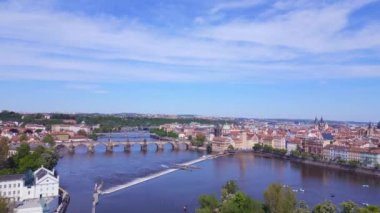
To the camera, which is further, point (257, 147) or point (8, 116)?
point (8, 116)

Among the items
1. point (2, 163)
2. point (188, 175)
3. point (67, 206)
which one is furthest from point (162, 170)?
point (67, 206)

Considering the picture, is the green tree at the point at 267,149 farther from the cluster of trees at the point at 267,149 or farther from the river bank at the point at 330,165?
the river bank at the point at 330,165

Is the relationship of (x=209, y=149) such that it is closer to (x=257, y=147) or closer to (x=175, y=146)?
(x=175, y=146)

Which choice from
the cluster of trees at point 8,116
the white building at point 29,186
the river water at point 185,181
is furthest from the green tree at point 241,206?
the cluster of trees at point 8,116

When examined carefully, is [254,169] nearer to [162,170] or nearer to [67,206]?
[162,170]

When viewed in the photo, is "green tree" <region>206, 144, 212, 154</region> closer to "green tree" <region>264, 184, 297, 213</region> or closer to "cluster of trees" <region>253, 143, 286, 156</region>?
"cluster of trees" <region>253, 143, 286, 156</region>

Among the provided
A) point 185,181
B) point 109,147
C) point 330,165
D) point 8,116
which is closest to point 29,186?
point 185,181
